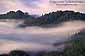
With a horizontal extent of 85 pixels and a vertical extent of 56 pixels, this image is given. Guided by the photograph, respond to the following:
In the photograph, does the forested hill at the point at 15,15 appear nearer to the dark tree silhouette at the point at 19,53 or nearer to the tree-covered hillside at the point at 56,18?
the tree-covered hillside at the point at 56,18

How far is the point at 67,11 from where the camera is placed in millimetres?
2145

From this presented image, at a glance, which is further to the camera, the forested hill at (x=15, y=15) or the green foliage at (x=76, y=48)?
the forested hill at (x=15, y=15)

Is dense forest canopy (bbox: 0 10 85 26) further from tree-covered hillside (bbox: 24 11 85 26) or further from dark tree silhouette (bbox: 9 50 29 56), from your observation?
dark tree silhouette (bbox: 9 50 29 56)

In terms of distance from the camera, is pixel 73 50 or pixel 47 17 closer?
pixel 73 50

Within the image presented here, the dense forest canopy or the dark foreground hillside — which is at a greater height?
the dense forest canopy

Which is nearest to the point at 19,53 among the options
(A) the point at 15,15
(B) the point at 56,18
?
(A) the point at 15,15

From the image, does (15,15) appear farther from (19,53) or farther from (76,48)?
(76,48)

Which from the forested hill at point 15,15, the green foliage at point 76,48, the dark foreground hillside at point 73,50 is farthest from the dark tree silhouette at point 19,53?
the forested hill at point 15,15

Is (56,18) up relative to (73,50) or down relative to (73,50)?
up

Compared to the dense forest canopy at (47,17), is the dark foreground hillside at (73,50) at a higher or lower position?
lower

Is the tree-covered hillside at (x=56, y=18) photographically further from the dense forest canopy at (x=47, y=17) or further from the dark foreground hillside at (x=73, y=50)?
the dark foreground hillside at (x=73, y=50)

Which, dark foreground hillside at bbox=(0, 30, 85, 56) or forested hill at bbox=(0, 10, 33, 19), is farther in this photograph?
forested hill at bbox=(0, 10, 33, 19)

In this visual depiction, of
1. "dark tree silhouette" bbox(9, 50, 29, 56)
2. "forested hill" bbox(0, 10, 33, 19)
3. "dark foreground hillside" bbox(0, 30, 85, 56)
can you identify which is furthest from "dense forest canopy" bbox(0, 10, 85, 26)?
"dark tree silhouette" bbox(9, 50, 29, 56)

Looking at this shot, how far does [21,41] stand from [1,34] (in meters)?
0.22
